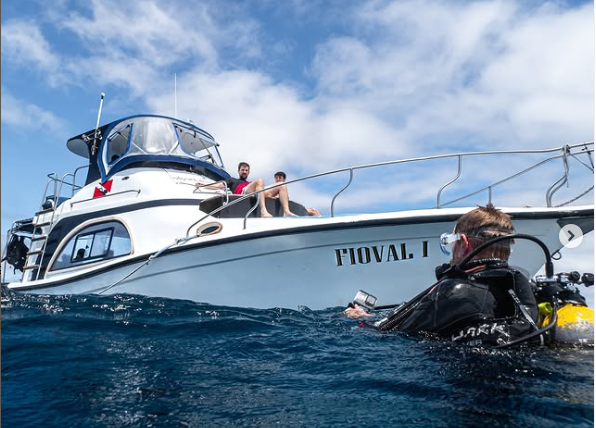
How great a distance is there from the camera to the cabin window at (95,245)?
22.7 ft

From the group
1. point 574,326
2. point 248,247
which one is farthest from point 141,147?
point 574,326

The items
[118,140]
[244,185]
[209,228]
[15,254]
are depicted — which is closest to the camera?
[209,228]

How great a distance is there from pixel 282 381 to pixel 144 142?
22.5ft

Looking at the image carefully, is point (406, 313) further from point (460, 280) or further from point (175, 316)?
point (175, 316)

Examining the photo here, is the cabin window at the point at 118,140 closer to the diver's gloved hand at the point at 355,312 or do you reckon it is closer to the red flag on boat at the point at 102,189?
the red flag on boat at the point at 102,189

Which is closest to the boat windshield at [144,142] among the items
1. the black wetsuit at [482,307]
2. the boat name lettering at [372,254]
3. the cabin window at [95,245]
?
the cabin window at [95,245]

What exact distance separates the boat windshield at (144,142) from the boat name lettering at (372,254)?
4.12m

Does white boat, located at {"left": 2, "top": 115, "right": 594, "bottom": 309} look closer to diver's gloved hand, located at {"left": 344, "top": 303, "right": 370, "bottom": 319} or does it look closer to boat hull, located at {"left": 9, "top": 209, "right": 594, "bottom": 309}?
boat hull, located at {"left": 9, "top": 209, "right": 594, "bottom": 309}

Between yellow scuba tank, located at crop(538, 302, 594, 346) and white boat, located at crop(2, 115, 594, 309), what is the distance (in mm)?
2776

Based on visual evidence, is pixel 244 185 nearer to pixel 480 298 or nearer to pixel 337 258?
pixel 337 258

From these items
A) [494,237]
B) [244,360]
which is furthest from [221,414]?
[494,237]

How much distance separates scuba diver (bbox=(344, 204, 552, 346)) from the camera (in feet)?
8.75

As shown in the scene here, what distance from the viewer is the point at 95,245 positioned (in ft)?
23.7

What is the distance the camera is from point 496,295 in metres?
2.86
